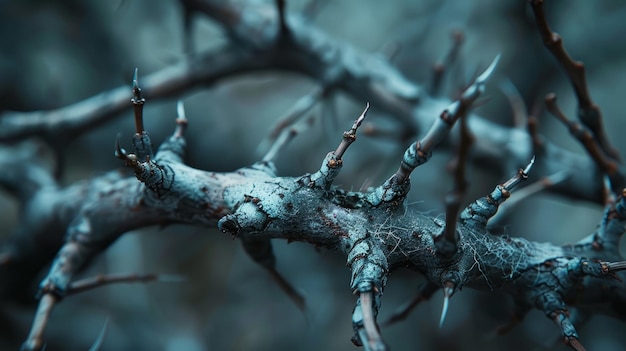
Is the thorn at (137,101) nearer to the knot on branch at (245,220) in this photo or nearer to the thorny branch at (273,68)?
the knot on branch at (245,220)

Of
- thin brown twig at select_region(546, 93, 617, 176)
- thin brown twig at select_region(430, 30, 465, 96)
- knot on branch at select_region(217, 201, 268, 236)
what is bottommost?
knot on branch at select_region(217, 201, 268, 236)

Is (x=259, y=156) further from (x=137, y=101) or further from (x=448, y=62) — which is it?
(x=137, y=101)

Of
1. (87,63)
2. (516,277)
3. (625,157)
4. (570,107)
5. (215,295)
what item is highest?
(87,63)

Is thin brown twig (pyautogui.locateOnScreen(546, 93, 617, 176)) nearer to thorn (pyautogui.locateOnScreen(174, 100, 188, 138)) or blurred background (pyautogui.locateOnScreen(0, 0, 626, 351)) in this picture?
thorn (pyautogui.locateOnScreen(174, 100, 188, 138))

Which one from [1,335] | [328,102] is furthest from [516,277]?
[1,335]

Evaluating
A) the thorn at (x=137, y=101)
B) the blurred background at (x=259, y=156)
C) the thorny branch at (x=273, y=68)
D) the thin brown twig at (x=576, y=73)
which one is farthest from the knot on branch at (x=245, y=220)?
the blurred background at (x=259, y=156)

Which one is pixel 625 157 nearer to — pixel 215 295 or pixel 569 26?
pixel 569 26

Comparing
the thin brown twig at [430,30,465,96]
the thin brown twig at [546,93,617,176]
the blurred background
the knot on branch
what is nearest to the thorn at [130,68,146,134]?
the knot on branch

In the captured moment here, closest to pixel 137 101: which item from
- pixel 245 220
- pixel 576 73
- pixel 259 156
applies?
pixel 245 220

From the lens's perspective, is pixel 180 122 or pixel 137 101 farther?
pixel 180 122
